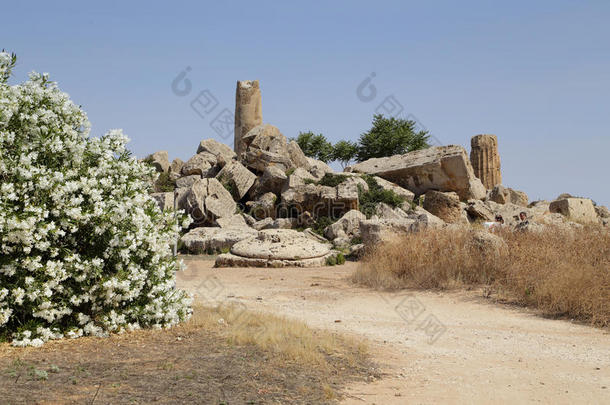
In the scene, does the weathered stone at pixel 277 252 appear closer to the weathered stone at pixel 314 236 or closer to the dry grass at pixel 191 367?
the weathered stone at pixel 314 236

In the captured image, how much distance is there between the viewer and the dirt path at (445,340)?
5.29 m

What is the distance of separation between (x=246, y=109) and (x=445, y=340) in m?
28.5

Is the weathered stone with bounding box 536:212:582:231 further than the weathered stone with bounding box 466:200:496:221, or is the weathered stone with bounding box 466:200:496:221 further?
the weathered stone with bounding box 466:200:496:221

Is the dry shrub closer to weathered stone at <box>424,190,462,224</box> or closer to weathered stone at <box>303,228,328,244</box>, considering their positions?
weathered stone at <box>303,228,328,244</box>

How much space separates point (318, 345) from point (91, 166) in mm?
3680

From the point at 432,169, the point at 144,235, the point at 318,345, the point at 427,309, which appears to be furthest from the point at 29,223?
the point at 432,169

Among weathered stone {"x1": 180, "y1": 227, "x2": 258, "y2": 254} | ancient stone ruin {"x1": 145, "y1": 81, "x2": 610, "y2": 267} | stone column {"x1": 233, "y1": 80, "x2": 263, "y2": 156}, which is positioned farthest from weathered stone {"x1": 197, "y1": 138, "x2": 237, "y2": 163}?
weathered stone {"x1": 180, "y1": 227, "x2": 258, "y2": 254}

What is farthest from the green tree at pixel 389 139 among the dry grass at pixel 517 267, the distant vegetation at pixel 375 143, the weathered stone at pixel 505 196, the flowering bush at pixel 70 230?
the flowering bush at pixel 70 230

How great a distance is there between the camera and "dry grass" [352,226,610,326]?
873cm

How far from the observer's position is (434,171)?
24625mm

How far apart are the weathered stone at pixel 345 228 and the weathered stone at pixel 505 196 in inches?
527

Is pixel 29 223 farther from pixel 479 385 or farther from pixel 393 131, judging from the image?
pixel 393 131

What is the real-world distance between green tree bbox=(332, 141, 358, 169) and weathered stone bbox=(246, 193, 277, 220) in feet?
77.1

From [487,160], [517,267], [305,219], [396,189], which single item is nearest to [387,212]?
[305,219]
